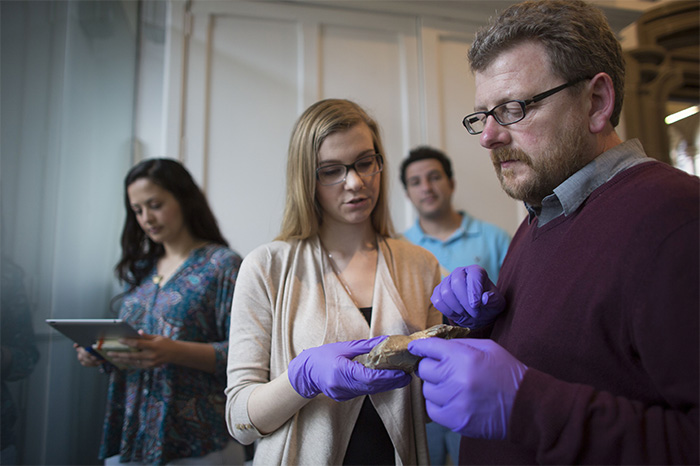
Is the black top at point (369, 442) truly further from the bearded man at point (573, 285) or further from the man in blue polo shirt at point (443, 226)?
the man in blue polo shirt at point (443, 226)

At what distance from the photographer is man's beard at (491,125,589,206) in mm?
752

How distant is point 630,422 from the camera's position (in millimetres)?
558

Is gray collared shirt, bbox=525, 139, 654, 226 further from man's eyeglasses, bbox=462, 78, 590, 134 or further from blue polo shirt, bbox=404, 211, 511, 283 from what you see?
blue polo shirt, bbox=404, 211, 511, 283

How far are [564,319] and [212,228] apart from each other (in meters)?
1.29

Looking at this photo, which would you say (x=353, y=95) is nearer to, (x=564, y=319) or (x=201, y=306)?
(x=201, y=306)

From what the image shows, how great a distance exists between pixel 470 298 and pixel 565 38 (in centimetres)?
49

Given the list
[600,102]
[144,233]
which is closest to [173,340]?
[144,233]

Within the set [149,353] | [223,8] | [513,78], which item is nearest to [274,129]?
[223,8]

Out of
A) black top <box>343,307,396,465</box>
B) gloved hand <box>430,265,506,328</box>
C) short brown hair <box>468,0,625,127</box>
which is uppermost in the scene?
short brown hair <box>468,0,625,127</box>

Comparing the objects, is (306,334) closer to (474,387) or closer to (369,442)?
(369,442)

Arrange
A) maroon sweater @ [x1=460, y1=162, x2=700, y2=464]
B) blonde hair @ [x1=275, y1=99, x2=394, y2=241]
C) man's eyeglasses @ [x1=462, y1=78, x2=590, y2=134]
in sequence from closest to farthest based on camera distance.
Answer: maroon sweater @ [x1=460, y1=162, x2=700, y2=464] → man's eyeglasses @ [x1=462, y1=78, x2=590, y2=134] → blonde hair @ [x1=275, y1=99, x2=394, y2=241]

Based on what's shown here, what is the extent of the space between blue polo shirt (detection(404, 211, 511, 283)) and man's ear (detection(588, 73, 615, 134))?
1.33m

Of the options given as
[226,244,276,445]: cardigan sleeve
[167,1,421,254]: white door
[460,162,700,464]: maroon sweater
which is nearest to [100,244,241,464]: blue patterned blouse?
[226,244,276,445]: cardigan sleeve

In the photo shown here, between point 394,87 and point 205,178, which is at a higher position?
point 394,87
